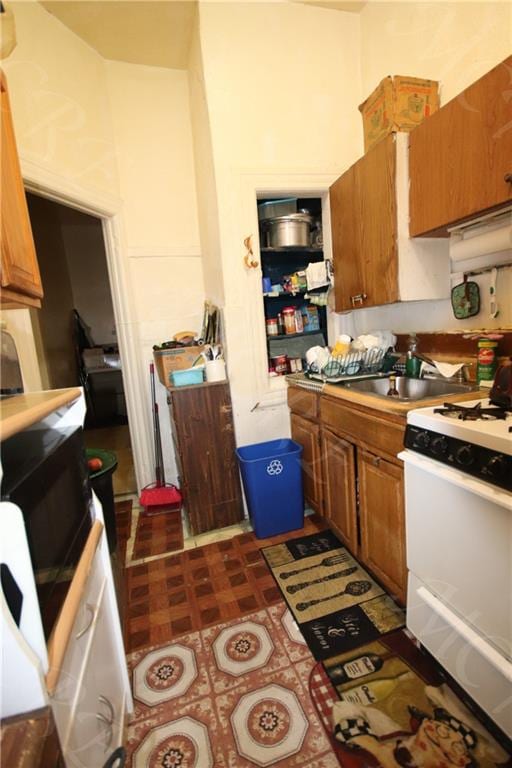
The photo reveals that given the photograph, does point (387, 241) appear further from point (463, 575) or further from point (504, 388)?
point (463, 575)


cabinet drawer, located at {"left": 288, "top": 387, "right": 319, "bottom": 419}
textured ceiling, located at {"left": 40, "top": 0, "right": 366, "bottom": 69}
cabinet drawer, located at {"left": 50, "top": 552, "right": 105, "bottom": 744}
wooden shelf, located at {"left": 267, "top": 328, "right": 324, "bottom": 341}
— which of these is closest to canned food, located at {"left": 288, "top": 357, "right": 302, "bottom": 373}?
wooden shelf, located at {"left": 267, "top": 328, "right": 324, "bottom": 341}

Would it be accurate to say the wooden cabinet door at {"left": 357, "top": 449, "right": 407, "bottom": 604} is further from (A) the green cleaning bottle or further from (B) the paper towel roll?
(B) the paper towel roll

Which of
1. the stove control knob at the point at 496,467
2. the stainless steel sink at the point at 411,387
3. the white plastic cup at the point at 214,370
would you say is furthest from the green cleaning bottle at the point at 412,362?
the white plastic cup at the point at 214,370

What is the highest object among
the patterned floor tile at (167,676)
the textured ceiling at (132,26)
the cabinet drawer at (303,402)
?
the textured ceiling at (132,26)

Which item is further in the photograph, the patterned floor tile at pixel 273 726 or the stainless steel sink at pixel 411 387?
the stainless steel sink at pixel 411 387

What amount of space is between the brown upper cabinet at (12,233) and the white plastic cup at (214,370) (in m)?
1.09

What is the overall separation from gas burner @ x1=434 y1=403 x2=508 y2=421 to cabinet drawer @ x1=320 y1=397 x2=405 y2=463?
18 centimetres

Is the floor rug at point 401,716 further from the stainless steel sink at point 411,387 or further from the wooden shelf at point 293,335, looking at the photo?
the wooden shelf at point 293,335

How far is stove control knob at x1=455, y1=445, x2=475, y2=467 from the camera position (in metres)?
0.95

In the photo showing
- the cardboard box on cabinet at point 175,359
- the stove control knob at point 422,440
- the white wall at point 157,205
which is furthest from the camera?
the white wall at point 157,205

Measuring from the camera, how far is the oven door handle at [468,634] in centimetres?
89

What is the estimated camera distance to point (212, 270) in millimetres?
2348

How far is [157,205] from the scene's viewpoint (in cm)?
250

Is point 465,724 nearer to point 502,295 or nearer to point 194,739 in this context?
point 194,739
